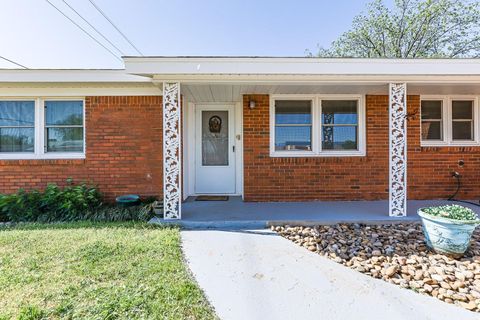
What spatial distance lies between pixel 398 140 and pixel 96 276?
5089mm

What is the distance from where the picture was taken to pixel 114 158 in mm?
5676

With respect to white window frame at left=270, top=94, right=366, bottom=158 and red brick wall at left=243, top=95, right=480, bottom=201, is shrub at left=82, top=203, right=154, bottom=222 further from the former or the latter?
white window frame at left=270, top=94, right=366, bottom=158

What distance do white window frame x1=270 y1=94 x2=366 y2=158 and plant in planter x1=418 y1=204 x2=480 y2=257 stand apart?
277cm

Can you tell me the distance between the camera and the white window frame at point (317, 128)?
6.00 metres

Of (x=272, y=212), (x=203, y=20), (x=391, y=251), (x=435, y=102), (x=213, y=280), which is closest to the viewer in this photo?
(x=213, y=280)

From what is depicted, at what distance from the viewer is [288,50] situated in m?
15.2

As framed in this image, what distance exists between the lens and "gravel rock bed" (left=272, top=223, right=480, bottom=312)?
2588mm

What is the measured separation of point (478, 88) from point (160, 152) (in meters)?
6.95

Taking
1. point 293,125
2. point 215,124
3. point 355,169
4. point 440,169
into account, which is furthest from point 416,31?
point 215,124

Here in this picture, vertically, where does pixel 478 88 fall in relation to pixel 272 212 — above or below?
above

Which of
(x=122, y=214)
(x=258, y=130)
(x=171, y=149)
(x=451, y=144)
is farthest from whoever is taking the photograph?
(x=451, y=144)

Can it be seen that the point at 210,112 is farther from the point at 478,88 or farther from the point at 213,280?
the point at 478,88

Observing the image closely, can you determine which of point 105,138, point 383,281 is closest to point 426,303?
point 383,281

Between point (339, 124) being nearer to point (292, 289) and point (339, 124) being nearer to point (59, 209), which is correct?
point (292, 289)
